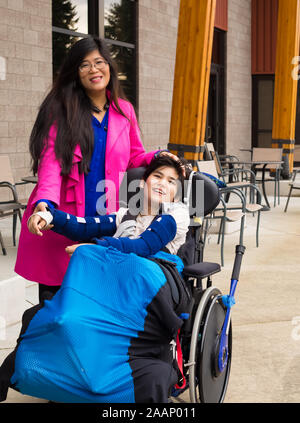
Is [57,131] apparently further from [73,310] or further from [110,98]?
[73,310]

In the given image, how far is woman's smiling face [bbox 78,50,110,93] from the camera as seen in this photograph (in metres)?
2.42

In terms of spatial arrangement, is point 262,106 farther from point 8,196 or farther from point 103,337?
point 103,337

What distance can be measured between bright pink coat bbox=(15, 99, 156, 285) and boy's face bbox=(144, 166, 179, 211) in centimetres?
17


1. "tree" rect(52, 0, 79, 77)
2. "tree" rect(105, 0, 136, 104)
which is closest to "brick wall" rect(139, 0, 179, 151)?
"tree" rect(105, 0, 136, 104)

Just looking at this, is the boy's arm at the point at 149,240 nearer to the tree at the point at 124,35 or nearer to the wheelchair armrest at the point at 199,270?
the wheelchair armrest at the point at 199,270

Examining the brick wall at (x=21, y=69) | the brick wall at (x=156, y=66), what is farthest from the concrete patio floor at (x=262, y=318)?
the brick wall at (x=156, y=66)

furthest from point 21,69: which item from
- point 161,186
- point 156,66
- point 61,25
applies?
point 161,186

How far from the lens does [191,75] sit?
5.61 meters

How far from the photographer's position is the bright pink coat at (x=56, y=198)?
94.6 inches

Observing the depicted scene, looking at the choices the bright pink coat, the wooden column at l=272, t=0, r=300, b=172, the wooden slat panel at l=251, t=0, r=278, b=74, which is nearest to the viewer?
the bright pink coat

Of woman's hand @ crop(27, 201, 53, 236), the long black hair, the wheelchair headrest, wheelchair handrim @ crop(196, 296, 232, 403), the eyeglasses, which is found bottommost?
wheelchair handrim @ crop(196, 296, 232, 403)

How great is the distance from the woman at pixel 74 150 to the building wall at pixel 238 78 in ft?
38.2

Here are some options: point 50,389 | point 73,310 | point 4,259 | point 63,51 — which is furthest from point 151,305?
point 63,51

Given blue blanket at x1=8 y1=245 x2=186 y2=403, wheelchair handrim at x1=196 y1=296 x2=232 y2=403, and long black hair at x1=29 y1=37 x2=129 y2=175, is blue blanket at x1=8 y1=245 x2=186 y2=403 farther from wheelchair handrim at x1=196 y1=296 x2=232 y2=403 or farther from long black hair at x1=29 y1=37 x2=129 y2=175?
long black hair at x1=29 y1=37 x2=129 y2=175
